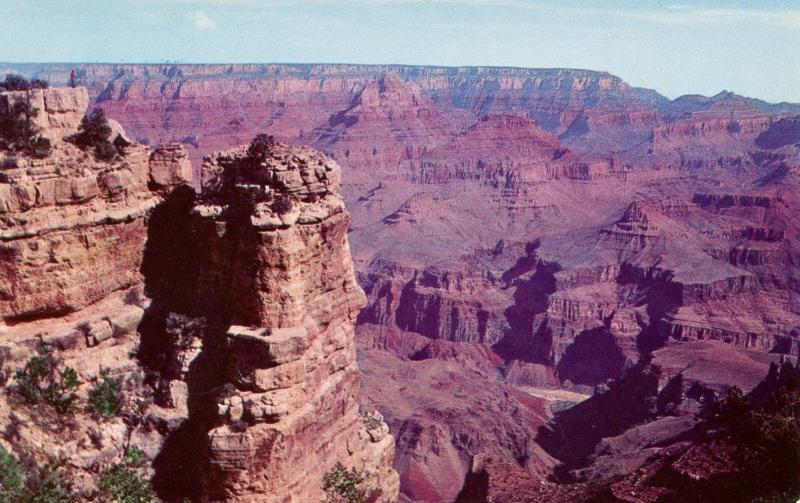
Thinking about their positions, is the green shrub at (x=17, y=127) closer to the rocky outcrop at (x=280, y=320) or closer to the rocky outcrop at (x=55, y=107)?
the rocky outcrop at (x=55, y=107)

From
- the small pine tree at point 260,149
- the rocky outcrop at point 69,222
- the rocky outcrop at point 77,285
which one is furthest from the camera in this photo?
the small pine tree at point 260,149

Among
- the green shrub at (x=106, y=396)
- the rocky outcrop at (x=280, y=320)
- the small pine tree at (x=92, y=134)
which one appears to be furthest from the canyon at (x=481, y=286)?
the small pine tree at (x=92, y=134)

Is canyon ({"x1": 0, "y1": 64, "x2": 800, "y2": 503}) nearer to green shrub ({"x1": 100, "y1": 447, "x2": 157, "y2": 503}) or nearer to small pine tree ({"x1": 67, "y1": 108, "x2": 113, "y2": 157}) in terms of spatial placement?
small pine tree ({"x1": 67, "y1": 108, "x2": 113, "y2": 157})

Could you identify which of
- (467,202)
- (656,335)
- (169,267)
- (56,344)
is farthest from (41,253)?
(467,202)

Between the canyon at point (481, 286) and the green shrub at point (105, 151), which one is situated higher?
the green shrub at point (105, 151)

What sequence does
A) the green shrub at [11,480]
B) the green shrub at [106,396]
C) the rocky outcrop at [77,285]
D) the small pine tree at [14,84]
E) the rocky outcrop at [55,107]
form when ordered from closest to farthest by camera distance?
the green shrub at [11,480] → the rocky outcrop at [77,285] → the green shrub at [106,396] → the rocky outcrop at [55,107] → the small pine tree at [14,84]

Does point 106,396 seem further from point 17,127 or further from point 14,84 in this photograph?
point 14,84

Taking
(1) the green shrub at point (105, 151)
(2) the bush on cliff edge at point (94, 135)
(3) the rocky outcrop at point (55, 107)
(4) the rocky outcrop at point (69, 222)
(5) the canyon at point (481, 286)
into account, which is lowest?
(5) the canyon at point (481, 286)

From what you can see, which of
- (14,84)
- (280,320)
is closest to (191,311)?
(280,320)
